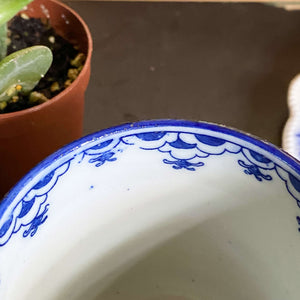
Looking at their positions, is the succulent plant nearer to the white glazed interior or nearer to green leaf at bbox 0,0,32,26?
green leaf at bbox 0,0,32,26

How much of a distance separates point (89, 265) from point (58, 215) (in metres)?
0.06

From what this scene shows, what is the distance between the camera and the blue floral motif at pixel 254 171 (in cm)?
32

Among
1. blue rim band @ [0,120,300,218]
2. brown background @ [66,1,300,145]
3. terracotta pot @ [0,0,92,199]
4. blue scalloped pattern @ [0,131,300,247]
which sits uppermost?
blue rim band @ [0,120,300,218]

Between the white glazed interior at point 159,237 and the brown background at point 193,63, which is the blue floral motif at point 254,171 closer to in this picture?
the white glazed interior at point 159,237

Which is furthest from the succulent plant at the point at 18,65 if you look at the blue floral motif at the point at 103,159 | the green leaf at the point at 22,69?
the blue floral motif at the point at 103,159

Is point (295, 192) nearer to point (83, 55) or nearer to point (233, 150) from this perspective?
point (233, 150)

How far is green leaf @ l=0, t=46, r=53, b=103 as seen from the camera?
38 cm

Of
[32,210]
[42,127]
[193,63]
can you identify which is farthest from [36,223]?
[193,63]

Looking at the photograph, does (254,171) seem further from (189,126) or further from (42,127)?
(42,127)

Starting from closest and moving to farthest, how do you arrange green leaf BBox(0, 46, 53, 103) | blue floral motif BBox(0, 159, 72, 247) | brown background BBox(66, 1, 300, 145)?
1. blue floral motif BBox(0, 159, 72, 247)
2. green leaf BBox(0, 46, 53, 103)
3. brown background BBox(66, 1, 300, 145)

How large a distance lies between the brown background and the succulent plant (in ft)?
0.38

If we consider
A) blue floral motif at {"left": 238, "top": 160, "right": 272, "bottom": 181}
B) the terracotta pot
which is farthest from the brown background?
blue floral motif at {"left": 238, "top": 160, "right": 272, "bottom": 181}

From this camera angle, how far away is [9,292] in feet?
0.96

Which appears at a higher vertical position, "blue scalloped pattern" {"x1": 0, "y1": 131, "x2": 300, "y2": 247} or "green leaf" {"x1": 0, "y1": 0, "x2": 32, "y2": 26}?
"green leaf" {"x1": 0, "y1": 0, "x2": 32, "y2": 26}
